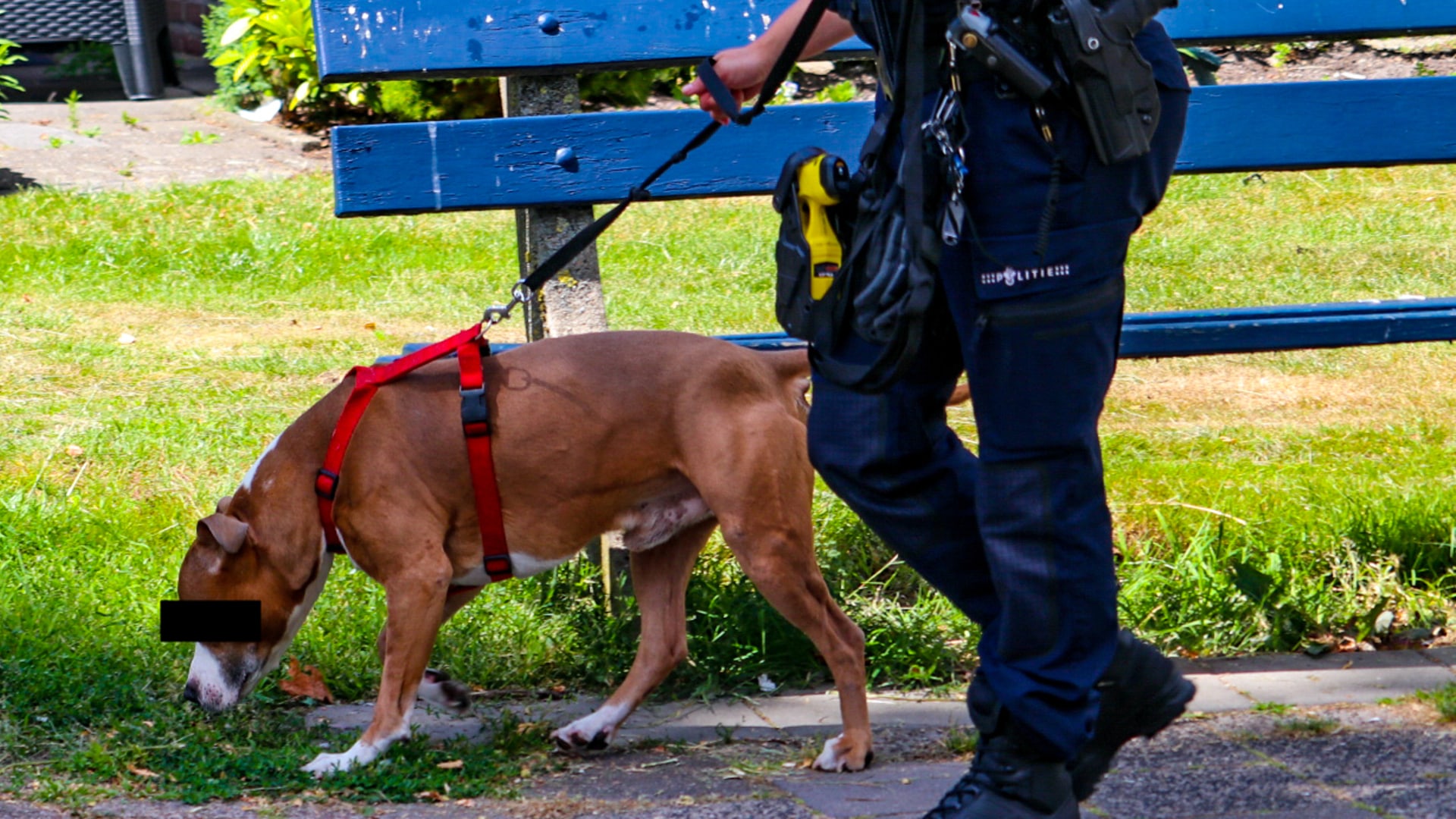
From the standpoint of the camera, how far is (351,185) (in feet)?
11.6

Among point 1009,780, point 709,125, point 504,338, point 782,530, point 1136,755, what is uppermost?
point 709,125

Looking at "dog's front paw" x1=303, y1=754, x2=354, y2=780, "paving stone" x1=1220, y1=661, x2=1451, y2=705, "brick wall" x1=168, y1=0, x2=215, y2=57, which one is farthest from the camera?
"brick wall" x1=168, y1=0, x2=215, y2=57

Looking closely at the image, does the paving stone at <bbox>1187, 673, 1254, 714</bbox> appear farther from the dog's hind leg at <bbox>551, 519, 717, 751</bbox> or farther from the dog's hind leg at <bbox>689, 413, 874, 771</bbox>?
the dog's hind leg at <bbox>551, 519, 717, 751</bbox>

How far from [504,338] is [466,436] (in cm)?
300

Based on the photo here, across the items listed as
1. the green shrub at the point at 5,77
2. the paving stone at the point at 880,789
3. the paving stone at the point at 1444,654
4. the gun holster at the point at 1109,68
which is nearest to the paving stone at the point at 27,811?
the paving stone at the point at 880,789

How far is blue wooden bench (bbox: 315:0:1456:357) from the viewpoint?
11.7ft

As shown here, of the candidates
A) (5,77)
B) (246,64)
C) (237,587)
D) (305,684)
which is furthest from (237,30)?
Answer: (237,587)

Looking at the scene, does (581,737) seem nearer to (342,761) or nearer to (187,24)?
(342,761)

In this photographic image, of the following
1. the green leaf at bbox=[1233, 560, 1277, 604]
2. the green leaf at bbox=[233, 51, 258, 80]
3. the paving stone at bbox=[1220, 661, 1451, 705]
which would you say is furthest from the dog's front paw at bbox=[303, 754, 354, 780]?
the green leaf at bbox=[233, 51, 258, 80]

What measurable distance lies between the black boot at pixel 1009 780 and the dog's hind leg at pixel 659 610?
102cm

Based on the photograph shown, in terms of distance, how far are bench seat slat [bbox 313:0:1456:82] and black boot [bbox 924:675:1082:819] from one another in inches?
69.3

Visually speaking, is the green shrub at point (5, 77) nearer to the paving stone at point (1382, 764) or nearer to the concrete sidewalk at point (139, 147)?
the concrete sidewalk at point (139, 147)

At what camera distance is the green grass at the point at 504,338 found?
3582 mm

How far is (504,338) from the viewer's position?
6.32 meters
